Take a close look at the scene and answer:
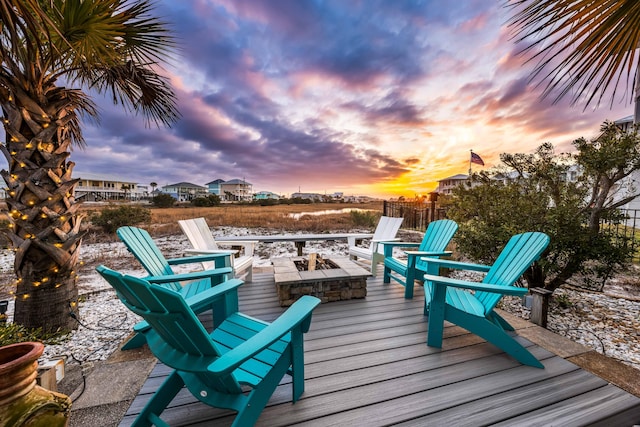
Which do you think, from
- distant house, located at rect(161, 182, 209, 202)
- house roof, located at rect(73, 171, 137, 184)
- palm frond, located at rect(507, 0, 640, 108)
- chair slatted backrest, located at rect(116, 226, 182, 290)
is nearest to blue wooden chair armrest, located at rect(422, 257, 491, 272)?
palm frond, located at rect(507, 0, 640, 108)

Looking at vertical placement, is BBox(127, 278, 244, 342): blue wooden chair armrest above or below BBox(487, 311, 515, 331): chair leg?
above

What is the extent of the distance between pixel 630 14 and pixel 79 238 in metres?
5.08

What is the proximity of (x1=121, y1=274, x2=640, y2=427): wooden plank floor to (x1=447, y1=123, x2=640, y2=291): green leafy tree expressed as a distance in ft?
6.59

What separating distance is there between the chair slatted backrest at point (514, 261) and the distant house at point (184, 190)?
50.7 m

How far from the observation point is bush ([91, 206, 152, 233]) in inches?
350

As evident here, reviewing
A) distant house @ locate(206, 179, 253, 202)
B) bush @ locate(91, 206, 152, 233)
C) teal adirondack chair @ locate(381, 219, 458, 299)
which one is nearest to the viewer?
teal adirondack chair @ locate(381, 219, 458, 299)

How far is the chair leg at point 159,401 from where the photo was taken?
4.03 ft

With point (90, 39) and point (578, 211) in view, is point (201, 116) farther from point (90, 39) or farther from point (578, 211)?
point (578, 211)

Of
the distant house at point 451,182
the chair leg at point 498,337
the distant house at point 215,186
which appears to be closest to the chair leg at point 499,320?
the chair leg at point 498,337

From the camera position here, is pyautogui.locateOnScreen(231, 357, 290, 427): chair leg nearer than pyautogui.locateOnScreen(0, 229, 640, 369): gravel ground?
Yes

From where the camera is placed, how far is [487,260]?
13.1 feet

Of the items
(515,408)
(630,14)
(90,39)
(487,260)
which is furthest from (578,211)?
(90,39)

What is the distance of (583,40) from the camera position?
1706mm

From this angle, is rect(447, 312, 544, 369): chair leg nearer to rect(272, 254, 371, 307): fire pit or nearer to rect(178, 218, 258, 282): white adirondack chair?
rect(272, 254, 371, 307): fire pit
